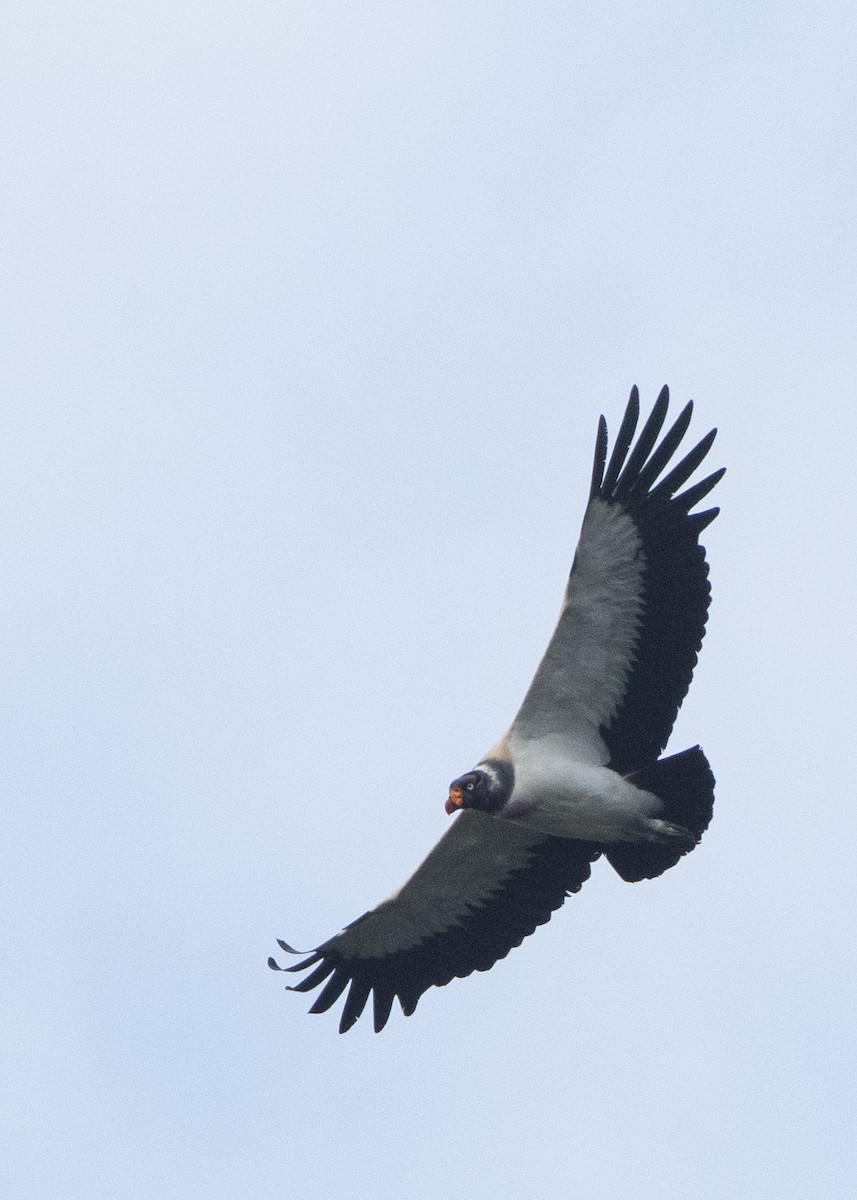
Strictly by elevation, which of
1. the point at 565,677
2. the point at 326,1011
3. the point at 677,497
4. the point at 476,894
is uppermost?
the point at 677,497

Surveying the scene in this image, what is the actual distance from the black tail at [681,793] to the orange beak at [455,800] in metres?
1.48

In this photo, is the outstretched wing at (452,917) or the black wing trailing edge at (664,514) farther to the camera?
the outstretched wing at (452,917)

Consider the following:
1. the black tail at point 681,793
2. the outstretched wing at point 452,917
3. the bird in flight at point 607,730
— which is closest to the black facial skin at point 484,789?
the bird in flight at point 607,730

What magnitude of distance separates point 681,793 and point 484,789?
5.56 feet

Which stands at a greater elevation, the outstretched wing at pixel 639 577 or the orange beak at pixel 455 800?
the outstretched wing at pixel 639 577

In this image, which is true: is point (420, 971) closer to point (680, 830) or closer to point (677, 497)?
point (680, 830)

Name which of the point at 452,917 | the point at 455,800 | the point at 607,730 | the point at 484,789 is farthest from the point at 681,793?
the point at 452,917

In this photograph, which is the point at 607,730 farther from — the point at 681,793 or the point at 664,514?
the point at 664,514

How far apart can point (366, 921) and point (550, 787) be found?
270cm

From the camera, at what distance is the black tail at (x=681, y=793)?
1850 cm

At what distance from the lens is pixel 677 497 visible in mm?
18203

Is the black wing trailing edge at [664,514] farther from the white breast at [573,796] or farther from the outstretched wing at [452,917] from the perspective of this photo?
the outstretched wing at [452,917]

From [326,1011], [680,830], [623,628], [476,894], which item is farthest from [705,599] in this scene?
[326,1011]

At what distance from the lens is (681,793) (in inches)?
730
